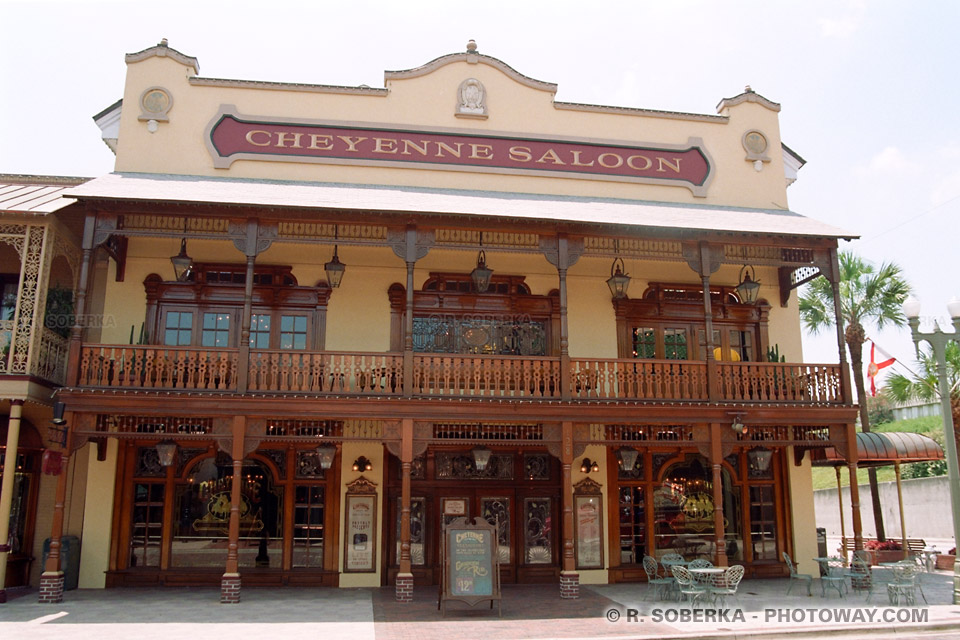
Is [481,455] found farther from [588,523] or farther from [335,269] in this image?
[335,269]

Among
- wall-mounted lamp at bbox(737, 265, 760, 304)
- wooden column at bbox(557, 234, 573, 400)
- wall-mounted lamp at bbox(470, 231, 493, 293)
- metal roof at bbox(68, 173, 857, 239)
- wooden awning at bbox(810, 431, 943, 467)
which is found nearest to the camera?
metal roof at bbox(68, 173, 857, 239)

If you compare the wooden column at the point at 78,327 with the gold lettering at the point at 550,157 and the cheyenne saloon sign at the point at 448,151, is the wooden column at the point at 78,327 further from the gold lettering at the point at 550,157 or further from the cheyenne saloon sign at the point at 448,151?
the gold lettering at the point at 550,157

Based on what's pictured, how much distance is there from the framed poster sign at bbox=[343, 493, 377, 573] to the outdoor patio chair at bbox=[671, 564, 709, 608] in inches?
230

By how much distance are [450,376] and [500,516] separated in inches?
139

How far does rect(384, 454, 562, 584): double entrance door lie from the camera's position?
15.1 metres

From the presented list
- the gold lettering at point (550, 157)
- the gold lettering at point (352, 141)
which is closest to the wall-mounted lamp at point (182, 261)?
the gold lettering at point (352, 141)

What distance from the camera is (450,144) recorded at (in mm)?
16484

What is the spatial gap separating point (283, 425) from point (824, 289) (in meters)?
16.2

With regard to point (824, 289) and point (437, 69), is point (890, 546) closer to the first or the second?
point (824, 289)

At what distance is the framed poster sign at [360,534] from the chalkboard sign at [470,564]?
341cm

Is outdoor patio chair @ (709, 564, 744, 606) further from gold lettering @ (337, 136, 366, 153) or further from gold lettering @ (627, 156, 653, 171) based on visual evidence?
gold lettering @ (337, 136, 366, 153)

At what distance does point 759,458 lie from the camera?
15828 millimetres

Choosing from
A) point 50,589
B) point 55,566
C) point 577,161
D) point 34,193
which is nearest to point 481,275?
point 577,161

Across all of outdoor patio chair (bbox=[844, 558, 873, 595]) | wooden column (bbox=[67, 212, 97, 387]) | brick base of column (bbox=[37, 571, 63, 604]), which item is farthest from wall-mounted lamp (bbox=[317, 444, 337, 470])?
outdoor patio chair (bbox=[844, 558, 873, 595])
